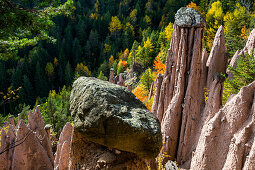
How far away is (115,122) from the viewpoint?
3.12 meters

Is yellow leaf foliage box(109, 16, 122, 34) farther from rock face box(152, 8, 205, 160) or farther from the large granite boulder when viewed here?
the large granite boulder

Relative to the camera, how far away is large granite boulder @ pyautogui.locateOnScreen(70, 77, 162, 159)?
312cm

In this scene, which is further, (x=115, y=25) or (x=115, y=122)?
(x=115, y=25)

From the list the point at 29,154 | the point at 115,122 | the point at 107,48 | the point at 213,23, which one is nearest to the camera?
the point at 115,122

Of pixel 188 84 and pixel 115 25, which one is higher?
pixel 115 25

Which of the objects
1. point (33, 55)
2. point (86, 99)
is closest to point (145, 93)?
point (86, 99)

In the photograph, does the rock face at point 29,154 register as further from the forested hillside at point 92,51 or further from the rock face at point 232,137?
→ the forested hillside at point 92,51

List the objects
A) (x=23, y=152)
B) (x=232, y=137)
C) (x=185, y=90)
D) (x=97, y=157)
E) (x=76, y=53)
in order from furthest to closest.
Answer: (x=76, y=53) → (x=185, y=90) → (x=23, y=152) → (x=232, y=137) → (x=97, y=157)

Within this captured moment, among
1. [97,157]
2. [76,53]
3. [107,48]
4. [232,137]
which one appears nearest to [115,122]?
[97,157]

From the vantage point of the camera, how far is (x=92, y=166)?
11.8 ft

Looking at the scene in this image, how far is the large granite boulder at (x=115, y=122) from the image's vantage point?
312 cm

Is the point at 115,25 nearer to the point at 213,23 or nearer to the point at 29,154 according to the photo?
the point at 213,23

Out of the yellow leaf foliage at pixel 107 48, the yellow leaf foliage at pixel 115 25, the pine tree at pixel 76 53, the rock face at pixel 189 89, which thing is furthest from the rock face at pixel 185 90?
the yellow leaf foliage at pixel 115 25

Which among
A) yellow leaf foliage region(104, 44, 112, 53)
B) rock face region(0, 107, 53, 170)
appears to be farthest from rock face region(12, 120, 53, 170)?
yellow leaf foliage region(104, 44, 112, 53)
